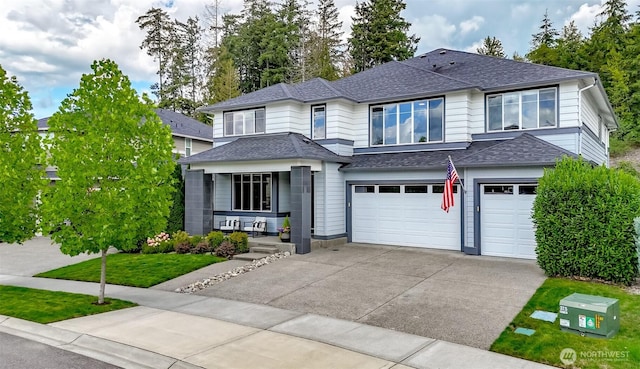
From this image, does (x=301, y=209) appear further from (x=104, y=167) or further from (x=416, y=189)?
(x=104, y=167)

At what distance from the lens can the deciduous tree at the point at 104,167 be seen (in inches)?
328

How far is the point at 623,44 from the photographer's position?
1415 inches

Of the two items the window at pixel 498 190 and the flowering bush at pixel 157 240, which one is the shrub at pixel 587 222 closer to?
the window at pixel 498 190

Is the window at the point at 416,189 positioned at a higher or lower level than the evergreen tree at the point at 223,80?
lower

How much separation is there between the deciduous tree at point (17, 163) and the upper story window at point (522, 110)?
544 inches

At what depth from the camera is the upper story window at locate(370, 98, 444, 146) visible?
50.2 feet

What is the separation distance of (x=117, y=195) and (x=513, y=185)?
35.2 feet

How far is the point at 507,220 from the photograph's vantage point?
12719mm

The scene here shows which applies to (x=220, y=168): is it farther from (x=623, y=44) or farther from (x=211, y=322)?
(x=623, y=44)

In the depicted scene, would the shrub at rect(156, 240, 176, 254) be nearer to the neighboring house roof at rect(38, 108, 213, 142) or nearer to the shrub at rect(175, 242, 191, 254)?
the shrub at rect(175, 242, 191, 254)

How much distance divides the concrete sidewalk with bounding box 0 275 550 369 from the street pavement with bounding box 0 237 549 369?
0.04 feet

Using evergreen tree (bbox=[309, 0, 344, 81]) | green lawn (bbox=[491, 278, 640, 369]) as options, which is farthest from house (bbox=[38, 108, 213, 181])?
green lawn (bbox=[491, 278, 640, 369])

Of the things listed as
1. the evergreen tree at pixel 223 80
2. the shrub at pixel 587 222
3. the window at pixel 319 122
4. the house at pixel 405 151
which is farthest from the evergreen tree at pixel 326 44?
the shrub at pixel 587 222

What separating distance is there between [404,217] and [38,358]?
→ 11509 millimetres
